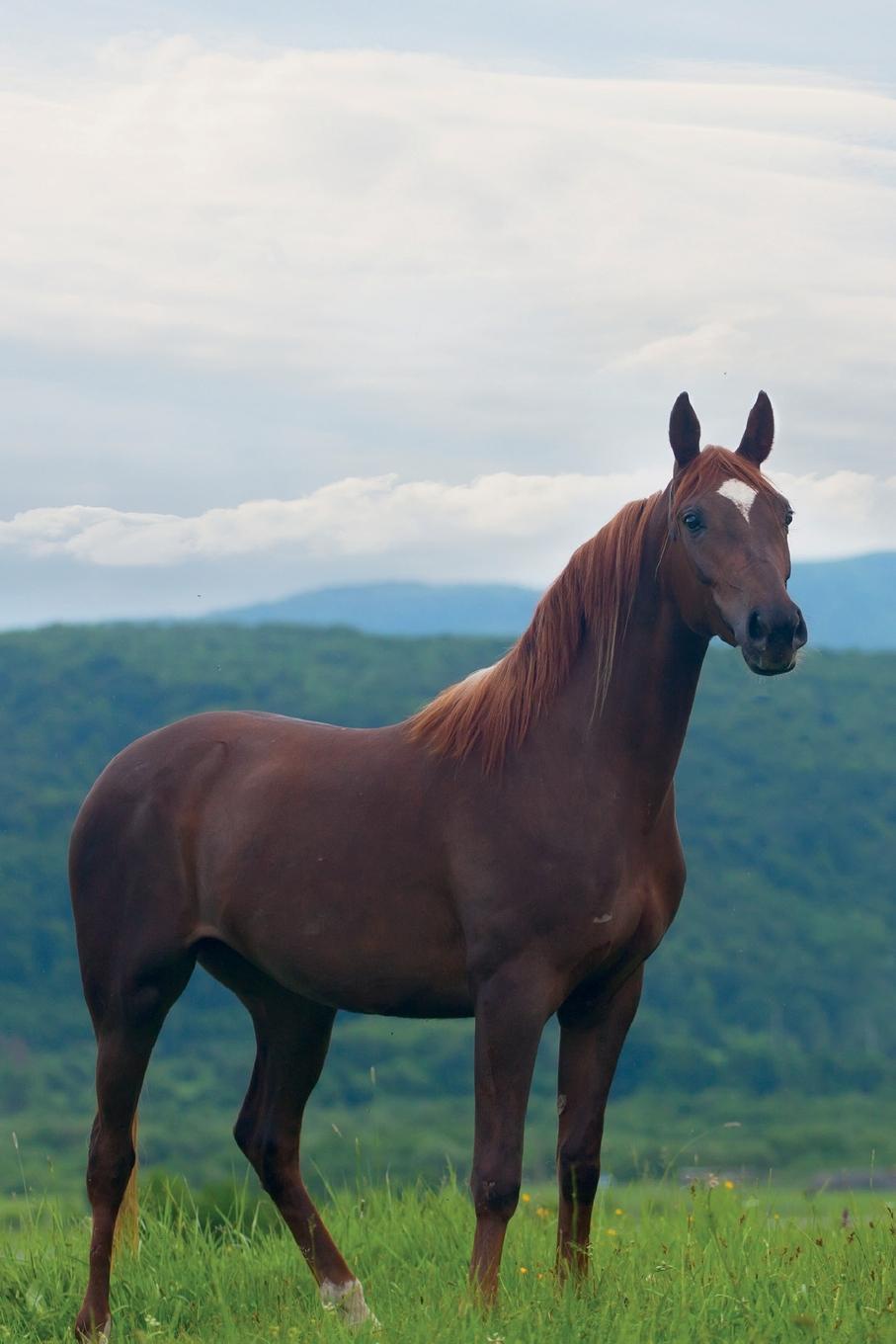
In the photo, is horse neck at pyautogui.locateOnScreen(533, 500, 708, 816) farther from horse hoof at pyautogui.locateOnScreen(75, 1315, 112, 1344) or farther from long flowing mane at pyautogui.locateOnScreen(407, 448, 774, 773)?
horse hoof at pyautogui.locateOnScreen(75, 1315, 112, 1344)

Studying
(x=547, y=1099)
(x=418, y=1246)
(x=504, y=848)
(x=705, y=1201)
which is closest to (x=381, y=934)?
(x=504, y=848)

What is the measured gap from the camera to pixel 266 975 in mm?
5566

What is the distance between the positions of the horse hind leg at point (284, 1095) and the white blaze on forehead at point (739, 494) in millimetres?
2485

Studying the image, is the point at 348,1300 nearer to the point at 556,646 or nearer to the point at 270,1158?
the point at 270,1158

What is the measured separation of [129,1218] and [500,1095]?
1.94 metres

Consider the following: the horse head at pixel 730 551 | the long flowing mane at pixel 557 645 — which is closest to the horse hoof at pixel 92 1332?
the long flowing mane at pixel 557 645

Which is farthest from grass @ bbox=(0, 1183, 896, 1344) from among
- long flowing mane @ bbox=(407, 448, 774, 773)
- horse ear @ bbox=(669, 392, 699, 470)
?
horse ear @ bbox=(669, 392, 699, 470)

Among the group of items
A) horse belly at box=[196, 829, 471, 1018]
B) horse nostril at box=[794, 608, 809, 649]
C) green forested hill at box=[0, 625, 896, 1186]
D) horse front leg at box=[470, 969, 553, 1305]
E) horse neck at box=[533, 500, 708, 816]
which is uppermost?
horse nostril at box=[794, 608, 809, 649]

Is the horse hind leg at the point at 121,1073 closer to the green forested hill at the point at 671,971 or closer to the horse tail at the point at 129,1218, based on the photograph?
the horse tail at the point at 129,1218

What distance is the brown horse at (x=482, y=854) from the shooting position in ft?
14.5

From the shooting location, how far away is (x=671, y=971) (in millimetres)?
20703

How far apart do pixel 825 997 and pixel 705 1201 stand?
15061 mm

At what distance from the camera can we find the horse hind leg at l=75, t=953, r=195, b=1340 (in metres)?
5.34

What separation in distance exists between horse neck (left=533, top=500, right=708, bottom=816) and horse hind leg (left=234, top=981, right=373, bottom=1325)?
163cm
